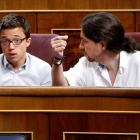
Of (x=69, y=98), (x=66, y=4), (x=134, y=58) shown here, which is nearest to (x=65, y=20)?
(x=66, y=4)

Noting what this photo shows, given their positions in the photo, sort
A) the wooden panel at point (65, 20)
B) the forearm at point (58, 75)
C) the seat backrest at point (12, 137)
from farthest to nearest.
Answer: the wooden panel at point (65, 20) < the forearm at point (58, 75) < the seat backrest at point (12, 137)

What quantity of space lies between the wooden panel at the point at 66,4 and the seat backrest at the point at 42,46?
0.21 metres

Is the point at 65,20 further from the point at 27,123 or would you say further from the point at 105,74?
the point at 27,123

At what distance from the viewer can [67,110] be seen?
486mm

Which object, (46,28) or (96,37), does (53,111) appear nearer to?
(96,37)

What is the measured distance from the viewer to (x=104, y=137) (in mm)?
482

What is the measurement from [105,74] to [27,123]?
0.24 m

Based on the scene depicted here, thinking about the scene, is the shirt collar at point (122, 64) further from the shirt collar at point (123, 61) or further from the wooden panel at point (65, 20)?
the wooden panel at point (65, 20)

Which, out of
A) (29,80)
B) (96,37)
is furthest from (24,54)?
(96,37)

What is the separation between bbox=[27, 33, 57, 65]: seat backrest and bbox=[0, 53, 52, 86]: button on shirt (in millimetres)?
22

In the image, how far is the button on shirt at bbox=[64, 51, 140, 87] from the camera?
2.28 ft

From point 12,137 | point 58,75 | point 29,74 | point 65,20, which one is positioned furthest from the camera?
point 65,20

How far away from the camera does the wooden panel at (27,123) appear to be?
0.49 m

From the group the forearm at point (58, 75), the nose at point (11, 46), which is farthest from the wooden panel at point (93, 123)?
the nose at point (11, 46)
